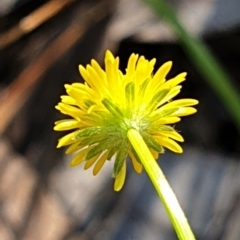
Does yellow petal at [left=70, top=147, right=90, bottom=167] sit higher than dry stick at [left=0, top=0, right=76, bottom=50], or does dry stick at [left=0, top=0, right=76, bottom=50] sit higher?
dry stick at [left=0, top=0, right=76, bottom=50]

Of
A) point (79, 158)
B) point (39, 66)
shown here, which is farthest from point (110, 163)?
point (79, 158)

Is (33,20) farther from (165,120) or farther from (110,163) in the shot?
(165,120)

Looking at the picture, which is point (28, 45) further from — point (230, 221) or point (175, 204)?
point (175, 204)

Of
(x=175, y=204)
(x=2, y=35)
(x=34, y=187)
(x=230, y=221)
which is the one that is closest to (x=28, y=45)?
(x=2, y=35)

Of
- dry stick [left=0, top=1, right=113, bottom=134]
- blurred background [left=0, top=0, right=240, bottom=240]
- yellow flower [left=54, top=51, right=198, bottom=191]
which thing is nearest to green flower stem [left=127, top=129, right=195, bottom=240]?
yellow flower [left=54, top=51, right=198, bottom=191]

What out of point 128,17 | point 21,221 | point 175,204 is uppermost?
point 128,17

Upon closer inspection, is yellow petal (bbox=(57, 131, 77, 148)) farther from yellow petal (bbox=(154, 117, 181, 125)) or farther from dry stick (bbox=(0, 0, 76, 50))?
dry stick (bbox=(0, 0, 76, 50))

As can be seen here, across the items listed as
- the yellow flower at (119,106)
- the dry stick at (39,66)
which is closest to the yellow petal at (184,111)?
the yellow flower at (119,106)
